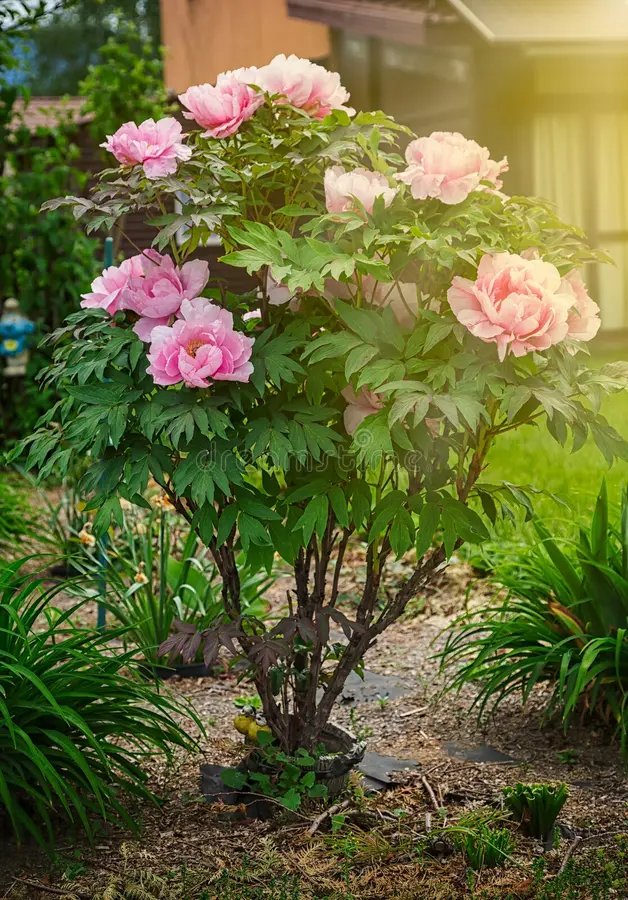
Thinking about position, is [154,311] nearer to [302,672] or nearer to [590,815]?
[302,672]

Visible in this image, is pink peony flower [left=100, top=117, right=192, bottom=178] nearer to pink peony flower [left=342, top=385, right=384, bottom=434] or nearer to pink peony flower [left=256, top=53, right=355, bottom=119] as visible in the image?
pink peony flower [left=256, top=53, right=355, bottom=119]

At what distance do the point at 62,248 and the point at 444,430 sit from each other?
220 inches

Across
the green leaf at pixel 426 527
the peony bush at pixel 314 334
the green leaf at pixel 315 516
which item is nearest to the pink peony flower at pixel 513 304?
the peony bush at pixel 314 334

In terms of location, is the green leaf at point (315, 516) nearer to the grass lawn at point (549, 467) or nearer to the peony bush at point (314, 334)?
the peony bush at point (314, 334)

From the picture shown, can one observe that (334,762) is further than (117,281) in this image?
Yes

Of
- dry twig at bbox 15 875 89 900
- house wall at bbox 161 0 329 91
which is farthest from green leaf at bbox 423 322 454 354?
house wall at bbox 161 0 329 91

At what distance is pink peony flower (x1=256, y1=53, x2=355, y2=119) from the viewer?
241 centimetres

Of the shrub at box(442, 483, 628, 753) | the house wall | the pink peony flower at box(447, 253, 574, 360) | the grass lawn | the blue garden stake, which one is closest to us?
the pink peony flower at box(447, 253, 574, 360)

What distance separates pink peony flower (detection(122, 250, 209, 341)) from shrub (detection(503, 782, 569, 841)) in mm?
1396

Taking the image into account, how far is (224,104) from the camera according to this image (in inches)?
91.9

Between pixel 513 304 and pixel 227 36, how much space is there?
12.0 m

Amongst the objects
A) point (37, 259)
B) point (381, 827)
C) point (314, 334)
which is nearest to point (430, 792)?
point (381, 827)

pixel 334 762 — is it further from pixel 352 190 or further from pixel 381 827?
pixel 352 190

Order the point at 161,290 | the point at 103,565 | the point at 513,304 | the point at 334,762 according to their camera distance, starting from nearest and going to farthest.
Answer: the point at 513,304
the point at 161,290
the point at 334,762
the point at 103,565
